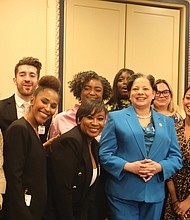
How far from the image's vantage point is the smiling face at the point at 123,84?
3242 millimetres

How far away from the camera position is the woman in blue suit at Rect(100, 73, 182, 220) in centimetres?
246

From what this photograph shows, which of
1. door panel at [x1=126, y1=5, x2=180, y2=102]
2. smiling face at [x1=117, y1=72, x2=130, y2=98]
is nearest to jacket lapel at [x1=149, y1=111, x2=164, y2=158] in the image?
smiling face at [x1=117, y1=72, x2=130, y2=98]

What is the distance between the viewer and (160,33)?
4617 millimetres

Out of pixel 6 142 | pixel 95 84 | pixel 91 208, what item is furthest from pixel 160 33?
pixel 6 142

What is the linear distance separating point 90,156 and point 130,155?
0.29 meters

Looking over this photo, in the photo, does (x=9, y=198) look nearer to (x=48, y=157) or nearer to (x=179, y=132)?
(x=48, y=157)

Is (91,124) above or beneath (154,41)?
beneath

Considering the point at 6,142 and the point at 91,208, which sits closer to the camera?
the point at 6,142

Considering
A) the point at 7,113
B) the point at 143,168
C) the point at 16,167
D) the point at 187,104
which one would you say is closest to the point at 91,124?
the point at 143,168

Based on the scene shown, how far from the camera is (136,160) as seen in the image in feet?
8.13

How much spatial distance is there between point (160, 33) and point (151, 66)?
0.42 metres

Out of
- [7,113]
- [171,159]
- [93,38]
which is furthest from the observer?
[93,38]

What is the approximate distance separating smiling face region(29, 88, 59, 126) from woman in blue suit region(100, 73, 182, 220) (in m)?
0.47

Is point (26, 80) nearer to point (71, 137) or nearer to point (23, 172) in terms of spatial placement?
point (71, 137)
